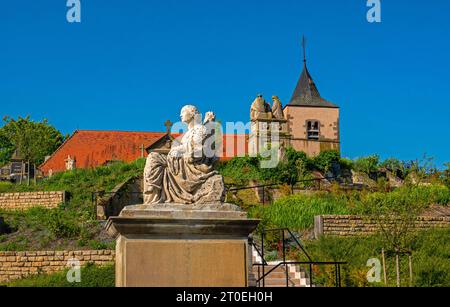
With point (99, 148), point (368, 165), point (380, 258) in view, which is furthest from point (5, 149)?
point (380, 258)

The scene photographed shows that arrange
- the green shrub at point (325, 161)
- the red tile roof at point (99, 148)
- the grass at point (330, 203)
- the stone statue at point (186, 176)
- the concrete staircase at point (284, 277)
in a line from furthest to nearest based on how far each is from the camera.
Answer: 1. the red tile roof at point (99, 148)
2. the green shrub at point (325, 161)
3. the grass at point (330, 203)
4. the concrete staircase at point (284, 277)
5. the stone statue at point (186, 176)

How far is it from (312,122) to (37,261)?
2489 cm

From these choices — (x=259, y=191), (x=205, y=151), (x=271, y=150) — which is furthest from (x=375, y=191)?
(x=205, y=151)

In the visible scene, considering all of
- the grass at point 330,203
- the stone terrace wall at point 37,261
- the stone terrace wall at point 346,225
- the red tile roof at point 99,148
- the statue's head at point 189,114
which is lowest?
the stone terrace wall at point 37,261

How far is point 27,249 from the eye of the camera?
843 inches

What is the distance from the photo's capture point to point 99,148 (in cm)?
4653

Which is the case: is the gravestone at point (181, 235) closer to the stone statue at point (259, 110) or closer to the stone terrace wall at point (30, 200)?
the stone terrace wall at point (30, 200)

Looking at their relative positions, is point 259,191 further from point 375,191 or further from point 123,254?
point 123,254

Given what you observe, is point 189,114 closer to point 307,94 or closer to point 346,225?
point 346,225

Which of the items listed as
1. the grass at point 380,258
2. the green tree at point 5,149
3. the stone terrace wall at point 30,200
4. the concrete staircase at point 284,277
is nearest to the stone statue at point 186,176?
the concrete staircase at point 284,277

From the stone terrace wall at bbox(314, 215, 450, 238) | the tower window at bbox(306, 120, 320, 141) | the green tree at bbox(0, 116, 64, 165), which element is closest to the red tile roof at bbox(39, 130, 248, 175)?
the green tree at bbox(0, 116, 64, 165)

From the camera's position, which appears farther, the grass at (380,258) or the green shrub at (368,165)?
the green shrub at (368,165)

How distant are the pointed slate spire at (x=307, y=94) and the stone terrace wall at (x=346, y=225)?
67.7ft

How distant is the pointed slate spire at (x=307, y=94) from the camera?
Answer: 43.2 meters
